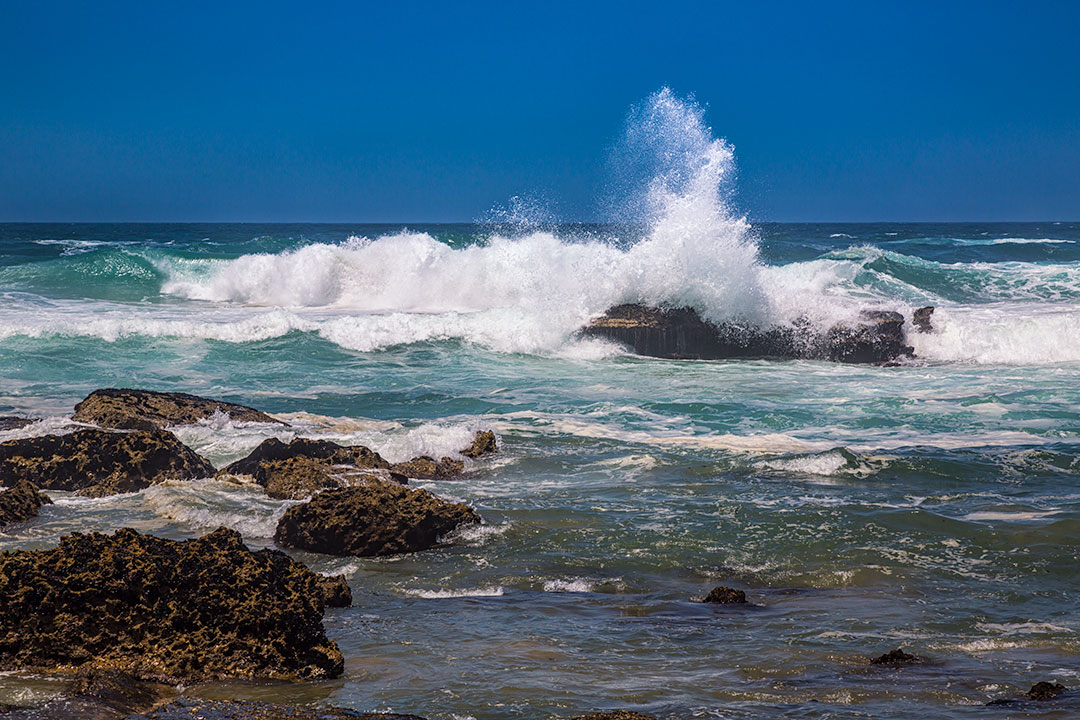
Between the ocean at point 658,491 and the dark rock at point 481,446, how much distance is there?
5.3 inches

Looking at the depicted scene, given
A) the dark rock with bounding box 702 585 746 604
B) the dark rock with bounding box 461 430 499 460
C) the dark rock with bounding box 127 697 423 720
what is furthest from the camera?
the dark rock with bounding box 461 430 499 460

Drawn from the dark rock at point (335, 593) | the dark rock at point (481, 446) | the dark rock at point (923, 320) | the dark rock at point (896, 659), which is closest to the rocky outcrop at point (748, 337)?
the dark rock at point (923, 320)

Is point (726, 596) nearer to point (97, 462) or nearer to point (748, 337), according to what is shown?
point (97, 462)

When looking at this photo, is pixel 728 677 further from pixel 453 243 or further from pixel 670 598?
pixel 453 243

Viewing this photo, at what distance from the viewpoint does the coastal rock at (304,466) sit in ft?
25.7

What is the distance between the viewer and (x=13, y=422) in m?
9.95

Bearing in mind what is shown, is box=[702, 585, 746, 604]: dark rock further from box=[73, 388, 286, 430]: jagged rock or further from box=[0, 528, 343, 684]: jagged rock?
box=[73, 388, 286, 430]: jagged rock

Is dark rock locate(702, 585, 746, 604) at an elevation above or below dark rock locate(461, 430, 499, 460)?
below

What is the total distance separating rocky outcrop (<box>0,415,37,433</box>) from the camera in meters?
9.74

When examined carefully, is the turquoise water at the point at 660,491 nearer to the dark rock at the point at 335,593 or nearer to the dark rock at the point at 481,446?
the dark rock at the point at 335,593

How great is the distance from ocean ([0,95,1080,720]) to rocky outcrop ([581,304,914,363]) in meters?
0.37

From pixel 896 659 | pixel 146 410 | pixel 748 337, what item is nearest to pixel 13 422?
pixel 146 410

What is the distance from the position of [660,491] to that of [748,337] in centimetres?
923

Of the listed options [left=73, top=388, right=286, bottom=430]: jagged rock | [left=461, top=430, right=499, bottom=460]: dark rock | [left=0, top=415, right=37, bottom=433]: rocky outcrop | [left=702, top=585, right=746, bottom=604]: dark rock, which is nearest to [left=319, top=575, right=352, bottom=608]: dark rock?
[left=702, top=585, right=746, bottom=604]: dark rock
